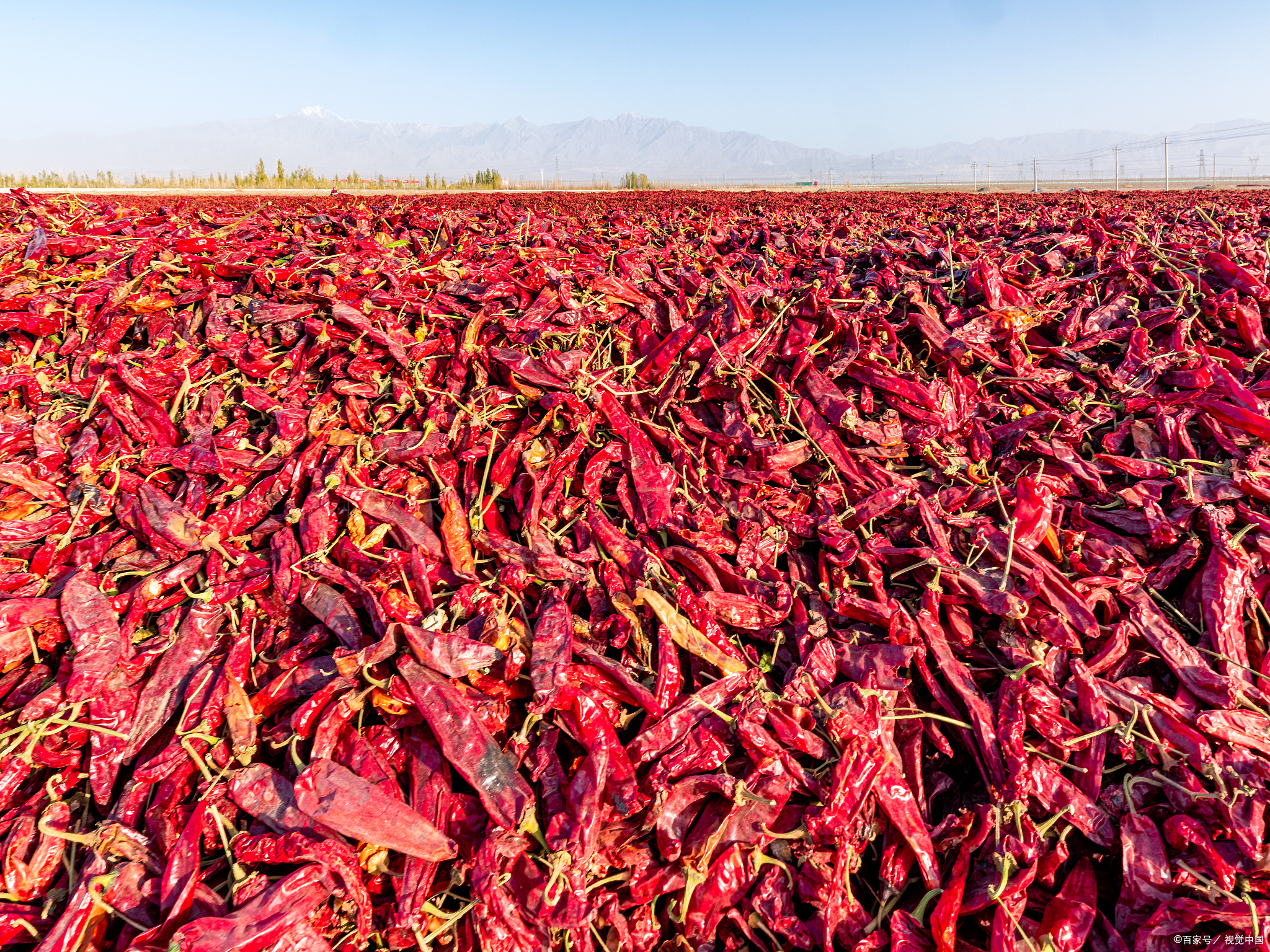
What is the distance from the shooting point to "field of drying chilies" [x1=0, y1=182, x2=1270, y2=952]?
206cm

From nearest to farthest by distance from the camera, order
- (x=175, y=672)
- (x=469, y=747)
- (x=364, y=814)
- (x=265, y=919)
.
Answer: (x=265, y=919) < (x=364, y=814) < (x=469, y=747) < (x=175, y=672)

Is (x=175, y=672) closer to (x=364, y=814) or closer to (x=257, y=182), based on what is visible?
(x=364, y=814)

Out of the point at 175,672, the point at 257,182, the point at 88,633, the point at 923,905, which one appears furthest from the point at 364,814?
the point at 257,182

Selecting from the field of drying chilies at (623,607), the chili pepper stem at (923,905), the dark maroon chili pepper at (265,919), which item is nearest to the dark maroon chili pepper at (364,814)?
the field of drying chilies at (623,607)

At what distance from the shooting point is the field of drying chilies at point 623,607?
2.06 m

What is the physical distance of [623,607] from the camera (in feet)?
8.54

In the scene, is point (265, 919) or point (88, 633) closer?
point (265, 919)

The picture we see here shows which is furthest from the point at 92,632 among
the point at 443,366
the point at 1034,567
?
the point at 1034,567

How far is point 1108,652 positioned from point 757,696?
139 cm

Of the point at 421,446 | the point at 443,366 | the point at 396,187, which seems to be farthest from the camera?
the point at 396,187

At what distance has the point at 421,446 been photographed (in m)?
3.07

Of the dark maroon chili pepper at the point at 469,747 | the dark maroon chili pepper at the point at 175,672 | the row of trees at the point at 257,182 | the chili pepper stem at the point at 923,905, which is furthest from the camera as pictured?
the row of trees at the point at 257,182

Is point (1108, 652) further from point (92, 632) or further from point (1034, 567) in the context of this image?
point (92, 632)

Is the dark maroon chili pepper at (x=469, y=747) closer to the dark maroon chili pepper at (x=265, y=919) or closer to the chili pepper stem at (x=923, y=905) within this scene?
the dark maroon chili pepper at (x=265, y=919)
